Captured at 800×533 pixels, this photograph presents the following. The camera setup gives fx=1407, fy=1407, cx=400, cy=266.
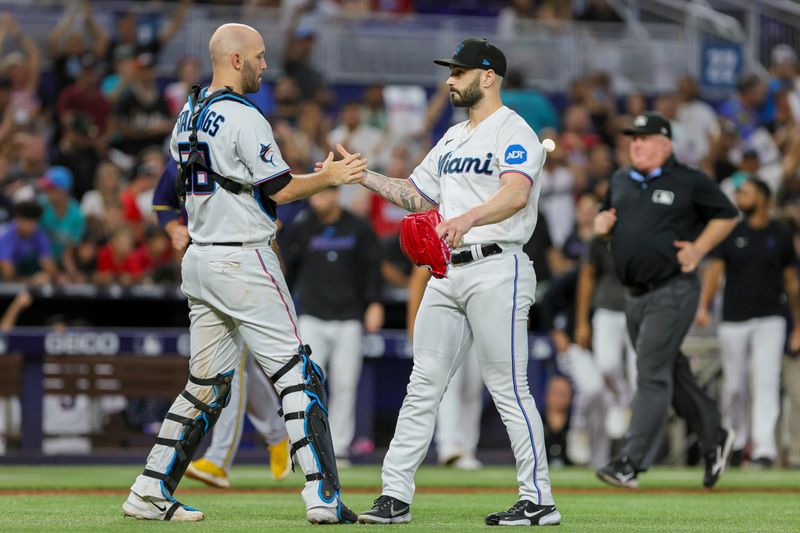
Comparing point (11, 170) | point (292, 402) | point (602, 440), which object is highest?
point (11, 170)

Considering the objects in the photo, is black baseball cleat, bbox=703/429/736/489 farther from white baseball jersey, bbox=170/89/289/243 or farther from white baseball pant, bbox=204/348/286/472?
white baseball jersey, bbox=170/89/289/243

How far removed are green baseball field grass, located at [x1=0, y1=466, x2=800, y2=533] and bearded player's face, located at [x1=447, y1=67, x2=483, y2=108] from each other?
2136mm

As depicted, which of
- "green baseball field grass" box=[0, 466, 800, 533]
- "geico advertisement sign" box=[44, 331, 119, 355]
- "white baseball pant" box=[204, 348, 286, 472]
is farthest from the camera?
"geico advertisement sign" box=[44, 331, 119, 355]

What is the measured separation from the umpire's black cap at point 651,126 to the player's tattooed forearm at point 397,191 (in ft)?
10.5

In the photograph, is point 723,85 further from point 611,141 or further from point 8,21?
point 8,21

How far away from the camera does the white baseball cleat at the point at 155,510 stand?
22.7 feet

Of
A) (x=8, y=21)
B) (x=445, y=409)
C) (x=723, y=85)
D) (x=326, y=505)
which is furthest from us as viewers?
(x=723, y=85)

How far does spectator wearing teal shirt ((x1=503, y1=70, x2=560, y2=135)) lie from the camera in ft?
58.7

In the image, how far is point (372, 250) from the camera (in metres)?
13.1

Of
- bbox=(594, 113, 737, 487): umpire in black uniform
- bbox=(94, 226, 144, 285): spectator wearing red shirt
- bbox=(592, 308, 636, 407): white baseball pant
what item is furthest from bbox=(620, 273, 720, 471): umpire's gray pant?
bbox=(94, 226, 144, 285): spectator wearing red shirt

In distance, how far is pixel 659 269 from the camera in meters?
9.88

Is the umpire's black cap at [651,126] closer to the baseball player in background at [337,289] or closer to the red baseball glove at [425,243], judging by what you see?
the baseball player in background at [337,289]

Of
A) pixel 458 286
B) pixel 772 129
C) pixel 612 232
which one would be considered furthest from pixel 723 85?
pixel 458 286

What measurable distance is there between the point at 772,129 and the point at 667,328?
37.1ft
